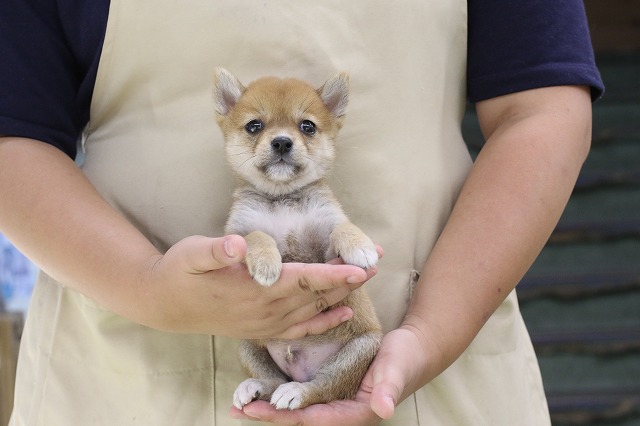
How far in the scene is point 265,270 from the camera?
1.57 m

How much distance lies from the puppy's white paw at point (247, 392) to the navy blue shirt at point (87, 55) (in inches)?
28.7

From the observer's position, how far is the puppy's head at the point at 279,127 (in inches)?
73.4

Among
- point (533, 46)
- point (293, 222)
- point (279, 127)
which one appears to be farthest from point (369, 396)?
point (533, 46)

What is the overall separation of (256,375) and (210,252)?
0.42 meters

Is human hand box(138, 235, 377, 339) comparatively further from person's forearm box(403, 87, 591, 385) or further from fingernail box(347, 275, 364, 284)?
person's forearm box(403, 87, 591, 385)

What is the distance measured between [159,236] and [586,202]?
11.2 ft

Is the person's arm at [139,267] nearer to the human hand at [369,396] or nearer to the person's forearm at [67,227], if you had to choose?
the person's forearm at [67,227]

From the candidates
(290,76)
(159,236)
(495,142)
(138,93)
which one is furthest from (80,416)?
(495,142)

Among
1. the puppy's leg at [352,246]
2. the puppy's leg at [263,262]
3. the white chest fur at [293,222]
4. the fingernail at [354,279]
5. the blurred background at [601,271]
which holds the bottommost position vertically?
the blurred background at [601,271]

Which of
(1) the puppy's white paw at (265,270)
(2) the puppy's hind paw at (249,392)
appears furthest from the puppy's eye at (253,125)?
(2) the puppy's hind paw at (249,392)

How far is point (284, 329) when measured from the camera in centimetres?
167

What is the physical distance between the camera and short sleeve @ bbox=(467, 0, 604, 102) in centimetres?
200

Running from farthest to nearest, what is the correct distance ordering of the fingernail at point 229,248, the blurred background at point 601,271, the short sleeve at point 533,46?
the blurred background at point 601,271, the short sleeve at point 533,46, the fingernail at point 229,248

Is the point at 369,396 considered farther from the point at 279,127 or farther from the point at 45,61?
the point at 45,61
